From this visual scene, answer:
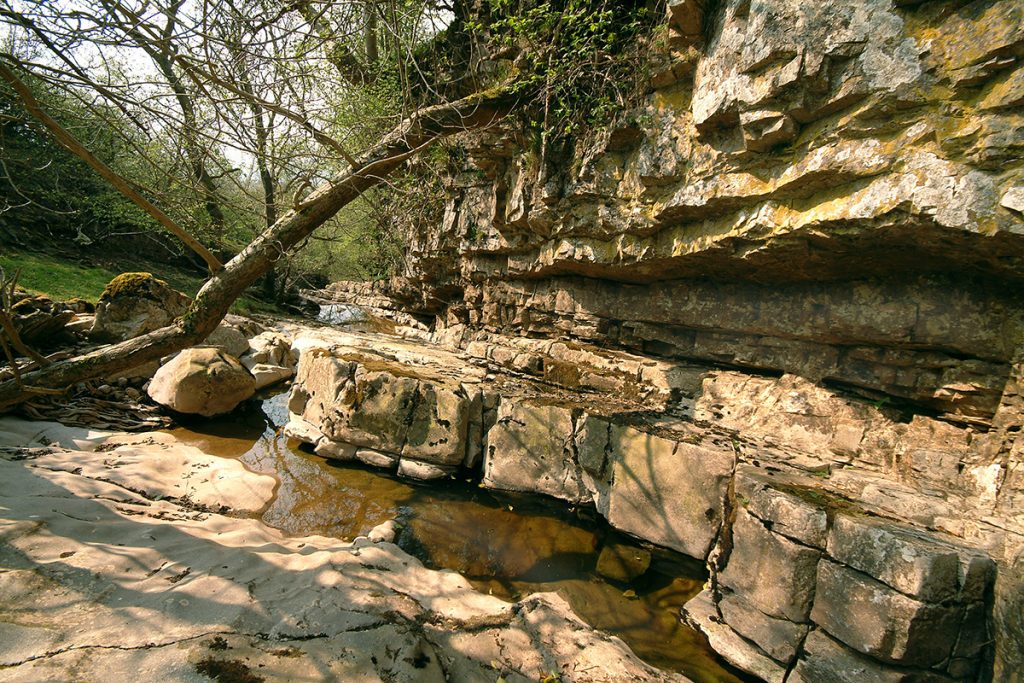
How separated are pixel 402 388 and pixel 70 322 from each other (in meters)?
4.88

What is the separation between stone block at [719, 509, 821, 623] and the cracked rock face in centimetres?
84

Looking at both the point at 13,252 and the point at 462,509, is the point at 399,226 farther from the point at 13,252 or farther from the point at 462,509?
the point at 462,509

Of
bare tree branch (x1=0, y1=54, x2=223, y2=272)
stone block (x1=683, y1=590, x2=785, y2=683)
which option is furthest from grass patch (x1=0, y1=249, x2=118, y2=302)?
stone block (x1=683, y1=590, x2=785, y2=683)

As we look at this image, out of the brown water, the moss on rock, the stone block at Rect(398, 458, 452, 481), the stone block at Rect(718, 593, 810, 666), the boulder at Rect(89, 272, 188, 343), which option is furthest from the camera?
the moss on rock

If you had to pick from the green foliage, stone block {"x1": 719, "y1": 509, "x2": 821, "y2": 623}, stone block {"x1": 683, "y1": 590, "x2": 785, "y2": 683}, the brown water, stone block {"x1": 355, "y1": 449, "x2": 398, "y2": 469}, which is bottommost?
the brown water

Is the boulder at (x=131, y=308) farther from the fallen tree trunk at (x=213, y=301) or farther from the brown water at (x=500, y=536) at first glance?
the brown water at (x=500, y=536)

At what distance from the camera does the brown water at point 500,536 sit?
324 centimetres

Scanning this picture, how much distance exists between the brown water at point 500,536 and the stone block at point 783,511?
3.05 ft

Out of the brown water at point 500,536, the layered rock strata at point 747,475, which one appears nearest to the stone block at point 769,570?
the layered rock strata at point 747,475

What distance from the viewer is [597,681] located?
255 cm

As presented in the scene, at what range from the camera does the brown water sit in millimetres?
3238

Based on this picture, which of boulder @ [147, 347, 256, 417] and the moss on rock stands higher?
the moss on rock

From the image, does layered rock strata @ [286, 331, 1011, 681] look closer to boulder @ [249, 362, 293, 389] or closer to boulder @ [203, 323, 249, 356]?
Answer: boulder @ [249, 362, 293, 389]

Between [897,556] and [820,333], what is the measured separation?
2.51m
